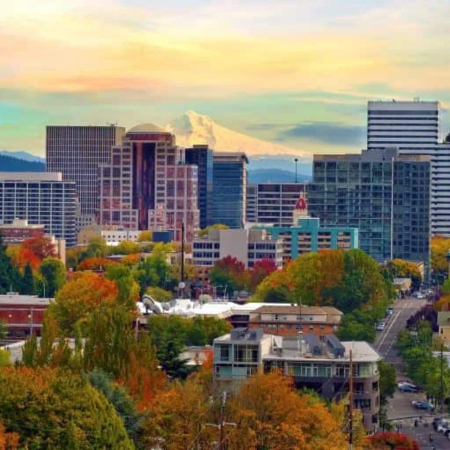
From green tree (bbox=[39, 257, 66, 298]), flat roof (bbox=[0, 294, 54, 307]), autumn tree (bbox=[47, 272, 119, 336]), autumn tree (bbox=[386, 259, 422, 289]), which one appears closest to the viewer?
autumn tree (bbox=[47, 272, 119, 336])

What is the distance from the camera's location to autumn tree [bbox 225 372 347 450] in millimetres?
57156

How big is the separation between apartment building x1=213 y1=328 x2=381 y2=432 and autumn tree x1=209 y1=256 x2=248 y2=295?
66510mm

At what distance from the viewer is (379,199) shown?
7018 inches

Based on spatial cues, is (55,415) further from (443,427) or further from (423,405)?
(423,405)

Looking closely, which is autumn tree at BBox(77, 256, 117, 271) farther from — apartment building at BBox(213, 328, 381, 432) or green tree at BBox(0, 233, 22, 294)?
apartment building at BBox(213, 328, 381, 432)

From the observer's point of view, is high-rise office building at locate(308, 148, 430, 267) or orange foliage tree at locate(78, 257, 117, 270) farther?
high-rise office building at locate(308, 148, 430, 267)

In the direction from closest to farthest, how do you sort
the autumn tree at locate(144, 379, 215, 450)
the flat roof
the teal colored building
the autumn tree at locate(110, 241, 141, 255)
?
the autumn tree at locate(144, 379, 215, 450) < the flat roof < the teal colored building < the autumn tree at locate(110, 241, 141, 255)

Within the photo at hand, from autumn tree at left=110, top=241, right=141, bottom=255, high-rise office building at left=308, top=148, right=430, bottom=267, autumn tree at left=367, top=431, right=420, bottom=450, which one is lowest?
autumn tree at left=367, top=431, right=420, bottom=450

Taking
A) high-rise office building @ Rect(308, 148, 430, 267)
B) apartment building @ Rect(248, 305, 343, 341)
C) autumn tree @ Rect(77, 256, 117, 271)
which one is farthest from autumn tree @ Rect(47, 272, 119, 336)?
high-rise office building @ Rect(308, 148, 430, 267)

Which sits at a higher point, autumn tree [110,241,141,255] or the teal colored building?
the teal colored building

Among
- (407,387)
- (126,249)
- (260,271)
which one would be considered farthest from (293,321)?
(126,249)

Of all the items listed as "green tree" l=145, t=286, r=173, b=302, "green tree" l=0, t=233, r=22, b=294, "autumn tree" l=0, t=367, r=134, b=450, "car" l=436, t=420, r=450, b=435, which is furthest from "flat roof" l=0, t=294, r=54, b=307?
"autumn tree" l=0, t=367, r=134, b=450

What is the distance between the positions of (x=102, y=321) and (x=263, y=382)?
1118 centimetres

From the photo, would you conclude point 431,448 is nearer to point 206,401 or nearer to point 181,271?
point 206,401
